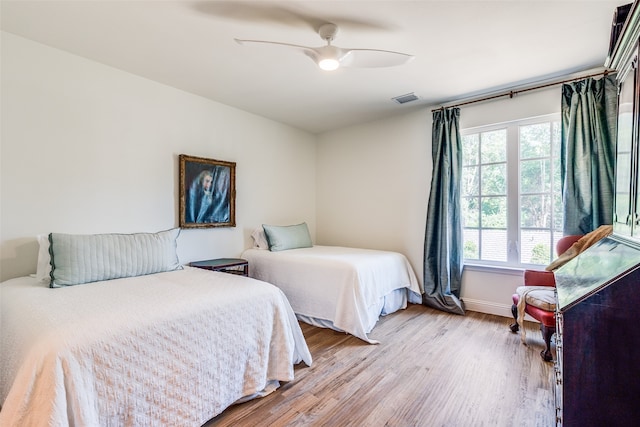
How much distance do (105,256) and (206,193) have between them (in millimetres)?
1299

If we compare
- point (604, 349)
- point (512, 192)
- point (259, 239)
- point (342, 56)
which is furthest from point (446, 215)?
point (604, 349)

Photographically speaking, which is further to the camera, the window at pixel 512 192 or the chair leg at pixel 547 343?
the window at pixel 512 192

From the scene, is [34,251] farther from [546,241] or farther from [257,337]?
[546,241]

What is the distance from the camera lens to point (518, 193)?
122 inches

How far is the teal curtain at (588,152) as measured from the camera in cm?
247

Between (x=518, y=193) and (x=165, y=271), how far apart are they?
361cm

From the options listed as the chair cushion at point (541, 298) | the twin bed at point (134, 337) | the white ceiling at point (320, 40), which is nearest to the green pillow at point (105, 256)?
the twin bed at point (134, 337)

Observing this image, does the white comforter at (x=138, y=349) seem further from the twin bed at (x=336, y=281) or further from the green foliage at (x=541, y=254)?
the green foliage at (x=541, y=254)

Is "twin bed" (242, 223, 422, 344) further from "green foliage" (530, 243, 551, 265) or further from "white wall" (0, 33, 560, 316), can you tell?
"green foliage" (530, 243, 551, 265)

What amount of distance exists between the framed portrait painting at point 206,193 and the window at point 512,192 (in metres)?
2.85

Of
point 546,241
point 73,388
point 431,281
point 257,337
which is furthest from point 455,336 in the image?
point 73,388

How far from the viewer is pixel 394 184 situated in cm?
392

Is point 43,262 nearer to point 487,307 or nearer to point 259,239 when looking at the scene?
point 259,239

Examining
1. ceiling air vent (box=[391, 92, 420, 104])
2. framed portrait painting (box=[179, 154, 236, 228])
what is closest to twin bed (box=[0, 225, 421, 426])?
framed portrait painting (box=[179, 154, 236, 228])
